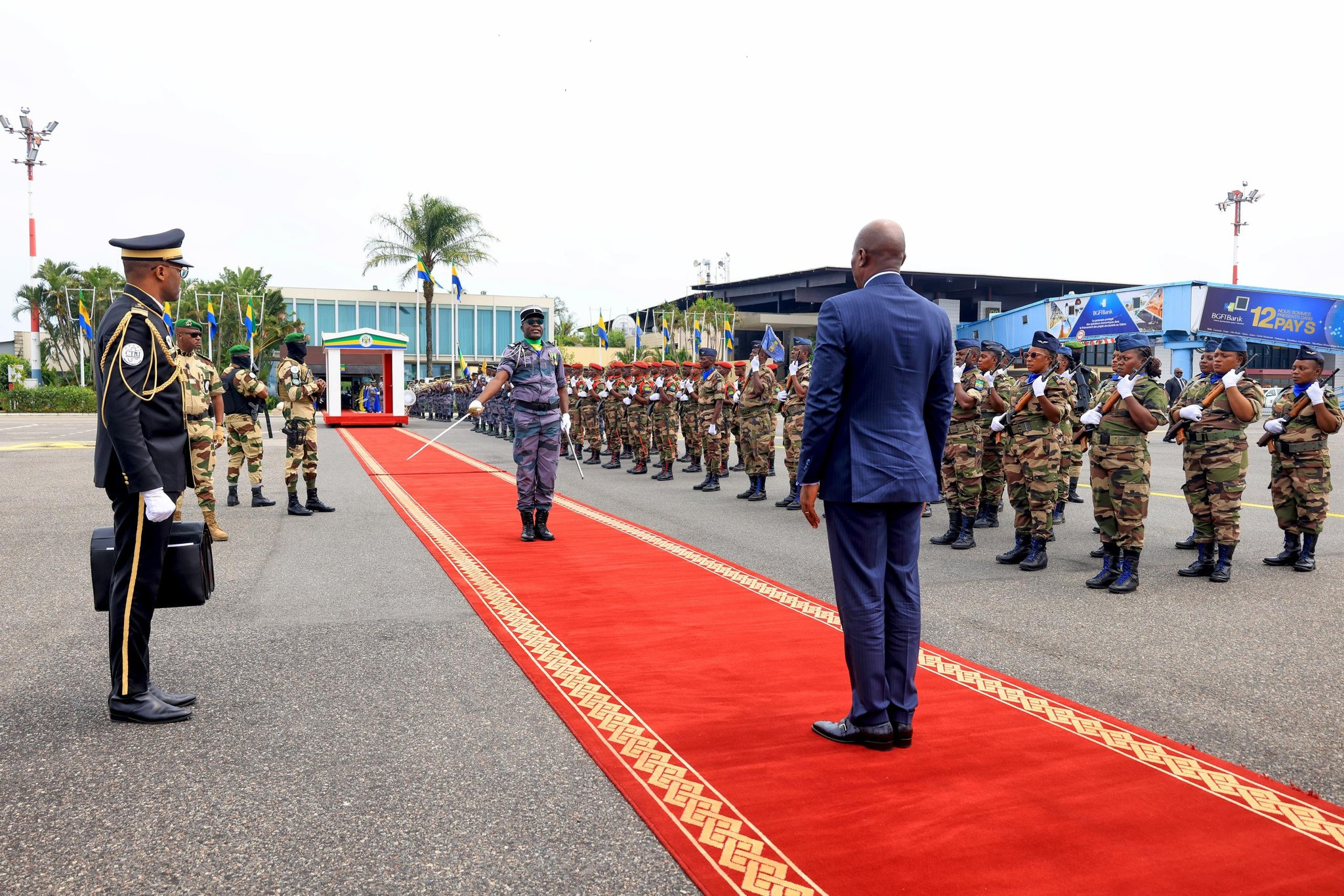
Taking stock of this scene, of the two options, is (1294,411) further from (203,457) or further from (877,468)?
(203,457)

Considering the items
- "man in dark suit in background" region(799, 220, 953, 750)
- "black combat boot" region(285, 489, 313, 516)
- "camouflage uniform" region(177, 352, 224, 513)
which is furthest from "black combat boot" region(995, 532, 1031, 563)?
"black combat boot" region(285, 489, 313, 516)

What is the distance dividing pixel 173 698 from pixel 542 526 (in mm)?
4587

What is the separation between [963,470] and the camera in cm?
818

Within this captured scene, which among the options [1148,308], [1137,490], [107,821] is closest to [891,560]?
[107,821]

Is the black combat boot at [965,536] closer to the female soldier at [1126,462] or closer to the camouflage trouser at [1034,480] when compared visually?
the camouflage trouser at [1034,480]

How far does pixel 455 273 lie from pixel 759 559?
3536cm

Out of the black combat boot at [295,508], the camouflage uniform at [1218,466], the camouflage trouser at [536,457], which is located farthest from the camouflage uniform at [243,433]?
the camouflage uniform at [1218,466]

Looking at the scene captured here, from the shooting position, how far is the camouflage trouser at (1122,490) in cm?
621

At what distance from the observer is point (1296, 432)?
719 centimetres

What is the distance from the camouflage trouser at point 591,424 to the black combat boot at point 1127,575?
12.3 m

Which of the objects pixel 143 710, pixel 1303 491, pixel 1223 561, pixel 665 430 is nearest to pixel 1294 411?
pixel 1303 491

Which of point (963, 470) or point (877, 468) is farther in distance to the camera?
point (963, 470)

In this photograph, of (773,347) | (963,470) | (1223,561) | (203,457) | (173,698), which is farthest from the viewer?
(773,347)

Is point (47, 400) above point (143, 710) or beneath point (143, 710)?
above
